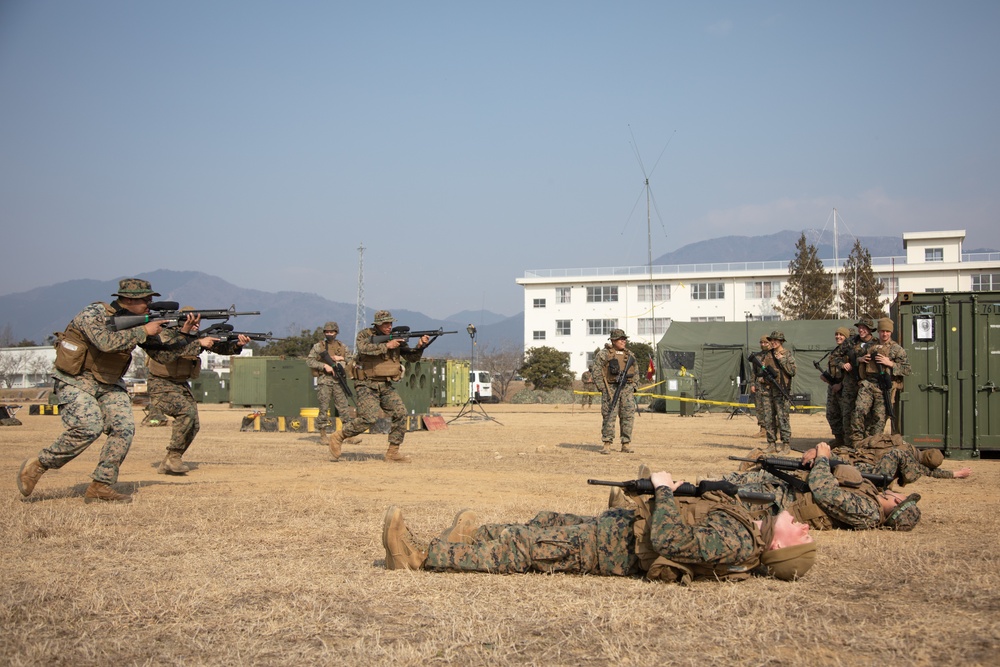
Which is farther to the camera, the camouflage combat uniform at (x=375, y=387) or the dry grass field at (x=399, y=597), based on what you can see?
the camouflage combat uniform at (x=375, y=387)

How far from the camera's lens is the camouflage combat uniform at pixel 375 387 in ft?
40.0

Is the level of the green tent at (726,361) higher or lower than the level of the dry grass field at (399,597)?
higher

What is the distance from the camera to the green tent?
32.7m

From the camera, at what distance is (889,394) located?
1238cm

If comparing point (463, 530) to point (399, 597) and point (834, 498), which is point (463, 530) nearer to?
point (399, 597)

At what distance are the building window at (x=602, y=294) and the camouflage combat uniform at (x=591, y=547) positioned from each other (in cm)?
6376

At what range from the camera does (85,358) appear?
25.4 feet

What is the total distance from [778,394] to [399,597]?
39.1 feet

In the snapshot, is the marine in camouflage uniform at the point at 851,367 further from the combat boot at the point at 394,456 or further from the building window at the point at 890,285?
the building window at the point at 890,285

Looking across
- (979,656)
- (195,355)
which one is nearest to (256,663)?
(979,656)

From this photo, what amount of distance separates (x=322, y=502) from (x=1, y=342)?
85.2 meters

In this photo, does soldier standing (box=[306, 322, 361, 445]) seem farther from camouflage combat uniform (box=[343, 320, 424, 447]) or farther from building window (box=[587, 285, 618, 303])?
building window (box=[587, 285, 618, 303])

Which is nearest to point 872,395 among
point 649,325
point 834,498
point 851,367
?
point 851,367

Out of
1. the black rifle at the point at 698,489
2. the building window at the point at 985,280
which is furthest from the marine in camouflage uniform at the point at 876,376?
the building window at the point at 985,280
